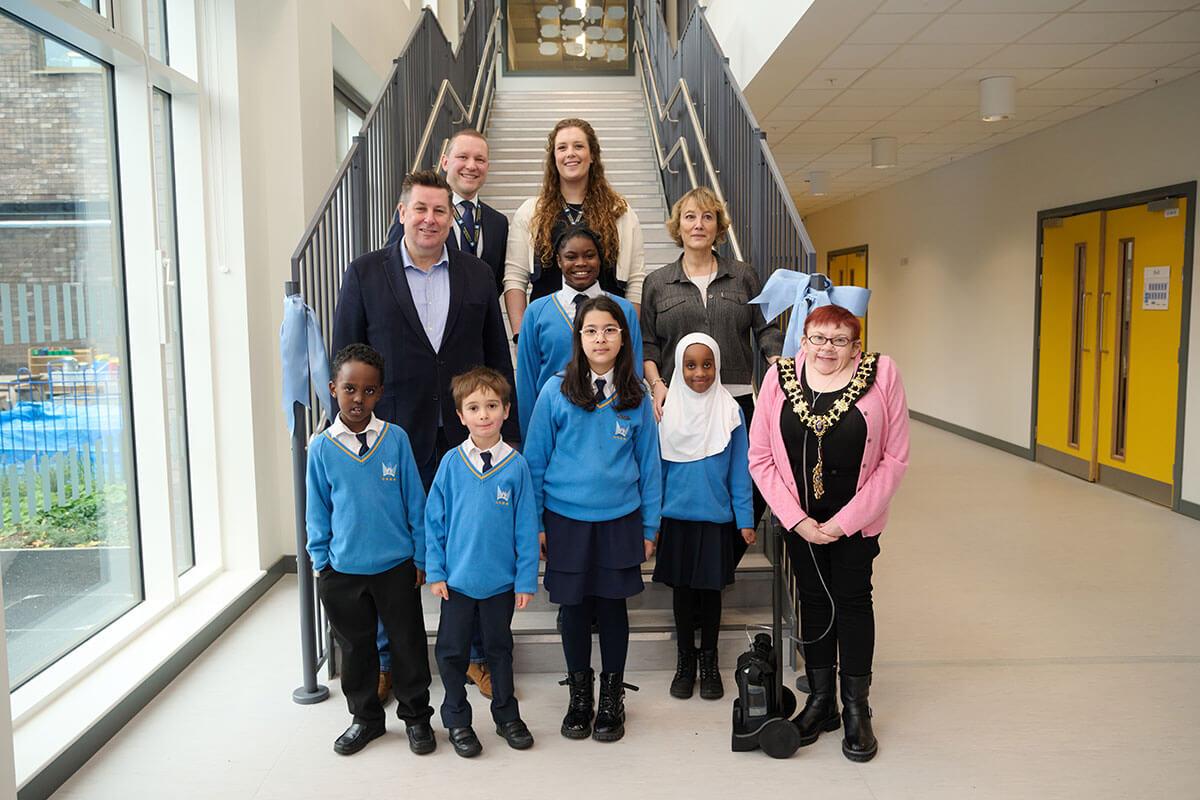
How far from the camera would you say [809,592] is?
318cm

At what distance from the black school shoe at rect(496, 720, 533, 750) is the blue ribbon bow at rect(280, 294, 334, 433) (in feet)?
4.17

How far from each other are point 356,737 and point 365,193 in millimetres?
2320

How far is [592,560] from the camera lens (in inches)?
124

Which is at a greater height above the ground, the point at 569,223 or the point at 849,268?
the point at 849,268

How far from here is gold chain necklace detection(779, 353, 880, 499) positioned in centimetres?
298

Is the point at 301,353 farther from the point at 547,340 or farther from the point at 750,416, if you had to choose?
the point at 750,416

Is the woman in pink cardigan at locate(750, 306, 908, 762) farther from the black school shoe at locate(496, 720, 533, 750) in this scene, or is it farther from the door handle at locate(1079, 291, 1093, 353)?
the door handle at locate(1079, 291, 1093, 353)

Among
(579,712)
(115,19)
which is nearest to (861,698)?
(579,712)

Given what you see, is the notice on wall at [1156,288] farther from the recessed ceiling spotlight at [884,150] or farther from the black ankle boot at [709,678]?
the black ankle boot at [709,678]

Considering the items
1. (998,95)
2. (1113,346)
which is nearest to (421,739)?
(998,95)

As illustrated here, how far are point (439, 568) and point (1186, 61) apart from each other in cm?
595

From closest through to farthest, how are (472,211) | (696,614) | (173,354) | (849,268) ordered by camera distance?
(696,614) → (472,211) → (173,354) → (849,268)

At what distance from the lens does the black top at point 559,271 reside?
372cm

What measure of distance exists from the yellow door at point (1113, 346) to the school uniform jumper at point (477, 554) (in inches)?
224
